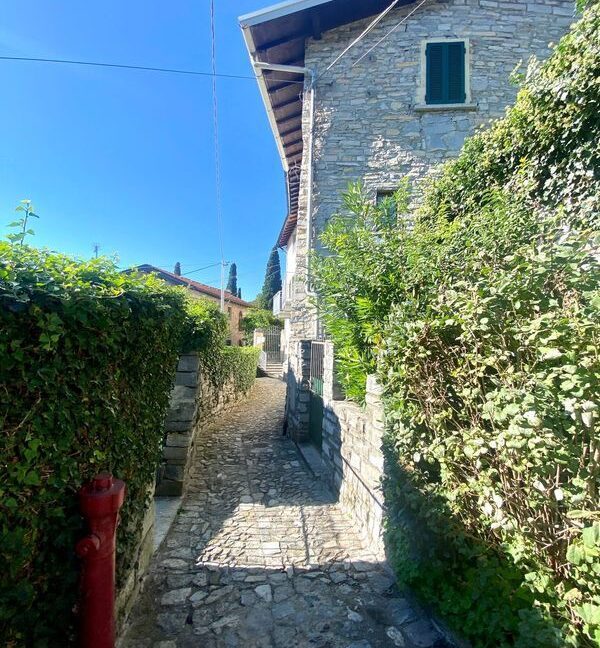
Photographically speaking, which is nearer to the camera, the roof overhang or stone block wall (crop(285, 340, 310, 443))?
stone block wall (crop(285, 340, 310, 443))

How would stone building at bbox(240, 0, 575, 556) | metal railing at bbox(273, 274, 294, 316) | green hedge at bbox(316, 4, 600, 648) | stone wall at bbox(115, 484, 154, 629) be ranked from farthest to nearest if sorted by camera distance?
metal railing at bbox(273, 274, 294, 316) → stone building at bbox(240, 0, 575, 556) → stone wall at bbox(115, 484, 154, 629) → green hedge at bbox(316, 4, 600, 648)

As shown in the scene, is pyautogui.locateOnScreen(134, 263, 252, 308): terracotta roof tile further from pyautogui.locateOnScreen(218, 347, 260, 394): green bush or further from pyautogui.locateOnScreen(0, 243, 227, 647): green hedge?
pyautogui.locateOnScreen(0, 243, 227, 647): green hedge

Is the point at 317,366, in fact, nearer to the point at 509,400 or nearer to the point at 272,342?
the point at 509,400

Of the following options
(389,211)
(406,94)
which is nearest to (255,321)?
(406,94)

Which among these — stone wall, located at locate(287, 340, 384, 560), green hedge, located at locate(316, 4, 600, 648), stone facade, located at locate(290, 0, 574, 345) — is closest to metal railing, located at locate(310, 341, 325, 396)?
stone wall, located at locate(287, 340, 384, 560)

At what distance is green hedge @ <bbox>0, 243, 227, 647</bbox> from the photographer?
1.41 m

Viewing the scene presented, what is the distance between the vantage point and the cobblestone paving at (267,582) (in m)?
2.38

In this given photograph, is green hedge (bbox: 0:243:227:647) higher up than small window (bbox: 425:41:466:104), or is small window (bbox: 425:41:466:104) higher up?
small window (bbox: 425:41:466:104)

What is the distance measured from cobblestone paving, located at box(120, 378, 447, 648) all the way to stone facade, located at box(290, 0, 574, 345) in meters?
4.69

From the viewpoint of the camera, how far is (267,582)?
9.57 ft

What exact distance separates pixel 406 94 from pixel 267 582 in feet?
29.6

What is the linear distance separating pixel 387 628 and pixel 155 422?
217 centimetres

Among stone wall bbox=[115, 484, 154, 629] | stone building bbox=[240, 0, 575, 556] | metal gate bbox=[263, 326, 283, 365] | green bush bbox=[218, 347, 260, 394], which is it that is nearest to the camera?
stone wall bbox=[115, 484, 154, 629]

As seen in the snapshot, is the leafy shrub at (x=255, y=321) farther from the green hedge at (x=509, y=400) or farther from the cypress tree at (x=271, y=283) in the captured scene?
the green hedge at (x=509, y=400)
